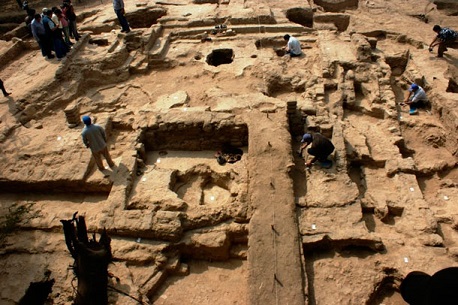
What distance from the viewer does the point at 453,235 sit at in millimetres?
5703

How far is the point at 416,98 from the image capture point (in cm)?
862

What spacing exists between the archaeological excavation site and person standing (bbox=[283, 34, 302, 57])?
0.52ft

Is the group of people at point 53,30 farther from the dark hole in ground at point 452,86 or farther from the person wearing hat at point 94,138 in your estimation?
the dark hole in ground at point 452,86

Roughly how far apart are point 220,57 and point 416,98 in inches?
223

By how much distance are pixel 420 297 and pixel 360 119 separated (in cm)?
598

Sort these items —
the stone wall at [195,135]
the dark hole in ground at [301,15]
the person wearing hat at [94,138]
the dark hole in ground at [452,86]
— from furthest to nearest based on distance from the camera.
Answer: the dark hole in ground at [301,15]
the dark hole in ground at [452,86]
the stone wall at [195,135]
the person wearing hat at [94,138]

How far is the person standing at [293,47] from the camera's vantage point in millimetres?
9914

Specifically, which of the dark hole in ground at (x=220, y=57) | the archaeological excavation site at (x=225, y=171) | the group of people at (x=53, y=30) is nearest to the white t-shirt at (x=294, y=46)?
the archaeological excavation site at (x=225, y=171)

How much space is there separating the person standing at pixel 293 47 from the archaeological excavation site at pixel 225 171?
6.3 inches

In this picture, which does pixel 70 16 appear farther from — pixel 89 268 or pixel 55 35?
pixel 89 268

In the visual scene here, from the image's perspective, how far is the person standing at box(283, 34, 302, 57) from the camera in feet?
32.5

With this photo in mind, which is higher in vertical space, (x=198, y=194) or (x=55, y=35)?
(x=55, y=35)

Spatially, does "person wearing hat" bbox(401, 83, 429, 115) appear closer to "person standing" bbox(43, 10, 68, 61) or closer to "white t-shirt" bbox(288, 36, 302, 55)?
"white t-shirt" bbox(288, 36, 302, 55)

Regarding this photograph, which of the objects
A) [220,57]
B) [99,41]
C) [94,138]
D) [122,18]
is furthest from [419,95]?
[99,41]
